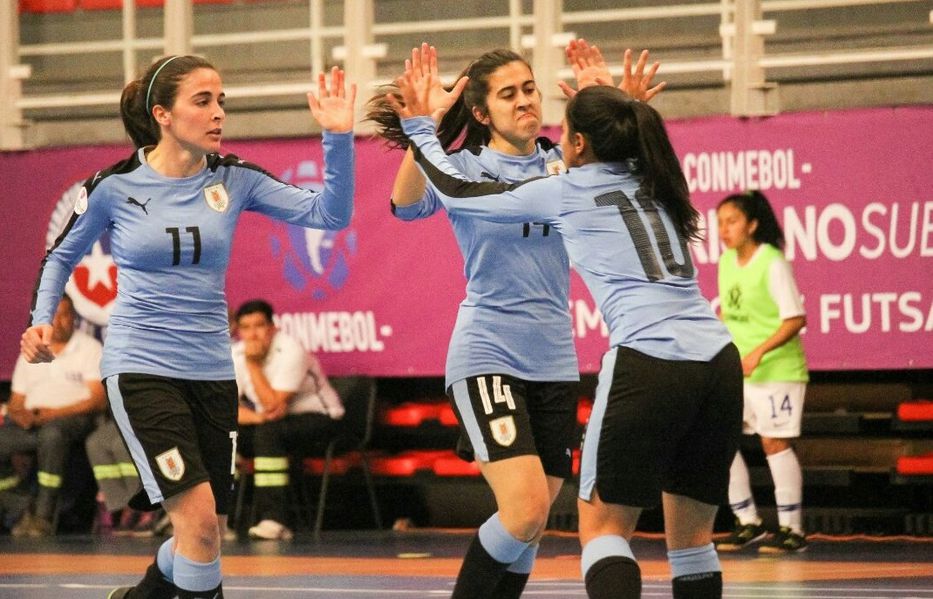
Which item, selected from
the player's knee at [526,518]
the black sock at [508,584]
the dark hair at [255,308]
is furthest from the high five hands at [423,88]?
the dark hair at [255,308]

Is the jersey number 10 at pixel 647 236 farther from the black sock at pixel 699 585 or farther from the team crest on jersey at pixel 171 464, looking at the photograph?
the team crest on jersey at pixel 171 464

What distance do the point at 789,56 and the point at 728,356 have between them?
672 centimetres

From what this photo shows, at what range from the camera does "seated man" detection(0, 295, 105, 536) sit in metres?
12.9

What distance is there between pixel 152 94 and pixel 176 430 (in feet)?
3.96

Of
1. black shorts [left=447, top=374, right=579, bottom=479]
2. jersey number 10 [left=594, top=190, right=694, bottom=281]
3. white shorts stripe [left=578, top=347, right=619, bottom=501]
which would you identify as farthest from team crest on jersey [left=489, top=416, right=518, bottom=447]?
jersey number 10 [left=594, top=190, right=694, bottom=281]

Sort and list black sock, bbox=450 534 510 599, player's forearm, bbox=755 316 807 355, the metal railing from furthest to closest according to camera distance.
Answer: the metal railing → player's forearm, bbox=755 316 807 355 → black sock, bbox=450 534 510 599

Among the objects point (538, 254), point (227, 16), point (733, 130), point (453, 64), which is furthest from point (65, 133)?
point (538, 254)

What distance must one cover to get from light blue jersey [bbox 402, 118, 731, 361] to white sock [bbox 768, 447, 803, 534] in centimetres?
552

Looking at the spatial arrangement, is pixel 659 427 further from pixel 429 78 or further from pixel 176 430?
pixel 176 430

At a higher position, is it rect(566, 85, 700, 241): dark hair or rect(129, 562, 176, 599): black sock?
rect(566, 85, 700, 241): dark hair

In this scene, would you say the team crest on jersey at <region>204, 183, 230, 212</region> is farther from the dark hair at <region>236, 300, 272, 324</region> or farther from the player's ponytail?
the dark hair at <region>236, 300, 272, 324</region>

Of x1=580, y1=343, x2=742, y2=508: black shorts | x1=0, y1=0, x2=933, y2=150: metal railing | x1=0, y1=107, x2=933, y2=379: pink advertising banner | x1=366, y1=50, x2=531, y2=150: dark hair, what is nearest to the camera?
x1=580, y1=343, x2=742, y2=508: black shorts

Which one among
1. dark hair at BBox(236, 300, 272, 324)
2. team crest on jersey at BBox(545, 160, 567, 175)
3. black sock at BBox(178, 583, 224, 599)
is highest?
team crest on jersey at BBox(545, 160, 567, 175)

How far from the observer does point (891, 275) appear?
1094 cm
